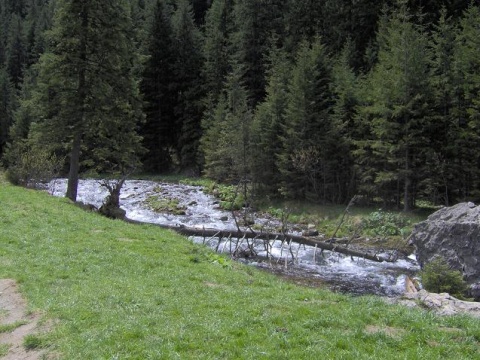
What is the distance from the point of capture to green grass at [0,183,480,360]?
24.8 feet

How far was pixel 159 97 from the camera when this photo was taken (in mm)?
65938

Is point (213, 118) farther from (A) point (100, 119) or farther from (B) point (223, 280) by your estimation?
(B) point (223, 280)

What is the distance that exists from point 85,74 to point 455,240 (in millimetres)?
20381

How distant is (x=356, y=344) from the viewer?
7.76 metres

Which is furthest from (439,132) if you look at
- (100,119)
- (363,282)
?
(100,119)

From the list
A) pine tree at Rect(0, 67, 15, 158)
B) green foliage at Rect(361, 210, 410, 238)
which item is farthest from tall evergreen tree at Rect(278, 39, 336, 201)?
pine tree at Rect(0, 67, 15, 158)

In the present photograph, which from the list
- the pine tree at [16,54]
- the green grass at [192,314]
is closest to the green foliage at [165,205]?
the green grass at [192,314]

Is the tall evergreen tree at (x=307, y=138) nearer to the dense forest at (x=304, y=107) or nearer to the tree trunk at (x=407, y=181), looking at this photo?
the dense forest at (x=304, y=107)

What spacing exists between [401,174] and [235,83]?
2812cm

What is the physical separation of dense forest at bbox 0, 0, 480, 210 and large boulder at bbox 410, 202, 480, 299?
10.3 metres

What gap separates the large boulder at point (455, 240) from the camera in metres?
17.8

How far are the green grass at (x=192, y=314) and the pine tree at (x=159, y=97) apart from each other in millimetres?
50573

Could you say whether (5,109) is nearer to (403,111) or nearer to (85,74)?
(85,74)

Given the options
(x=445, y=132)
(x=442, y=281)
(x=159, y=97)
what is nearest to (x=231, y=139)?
(x=445, y=132)
